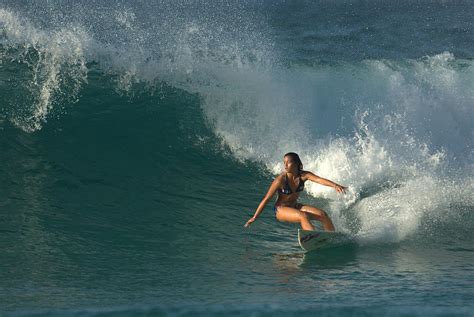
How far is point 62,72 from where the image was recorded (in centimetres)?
1462

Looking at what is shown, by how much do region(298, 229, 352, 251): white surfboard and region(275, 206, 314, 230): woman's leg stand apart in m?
0.22

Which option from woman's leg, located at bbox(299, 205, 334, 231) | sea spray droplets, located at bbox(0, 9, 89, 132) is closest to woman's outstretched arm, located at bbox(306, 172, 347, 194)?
woman's leg, located at bbox(299, 205, 334, 231)

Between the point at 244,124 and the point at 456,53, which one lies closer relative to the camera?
the point at 244,124

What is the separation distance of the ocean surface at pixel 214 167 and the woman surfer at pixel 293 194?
387 mm

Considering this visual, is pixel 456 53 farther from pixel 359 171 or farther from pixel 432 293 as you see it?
pixel 432 293

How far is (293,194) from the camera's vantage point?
34.2 feet

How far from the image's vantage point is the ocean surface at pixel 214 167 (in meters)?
8.21

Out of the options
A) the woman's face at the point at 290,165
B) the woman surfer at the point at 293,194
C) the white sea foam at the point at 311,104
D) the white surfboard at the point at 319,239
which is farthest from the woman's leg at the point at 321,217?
the white sea foam at the point at 311,104

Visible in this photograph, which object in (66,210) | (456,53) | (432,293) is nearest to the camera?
(432,293)

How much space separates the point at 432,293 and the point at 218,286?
212 cm

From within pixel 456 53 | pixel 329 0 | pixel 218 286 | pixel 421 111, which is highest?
pixel 329 0

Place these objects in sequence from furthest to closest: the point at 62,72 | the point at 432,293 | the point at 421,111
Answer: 1. the point at 421,111
2. the point at 62,72
3. the point at 432,293

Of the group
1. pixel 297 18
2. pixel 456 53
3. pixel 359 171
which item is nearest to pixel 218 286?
pixel 359 171

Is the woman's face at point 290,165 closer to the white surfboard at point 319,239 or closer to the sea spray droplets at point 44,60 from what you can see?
the white surfboard at point 319,239
